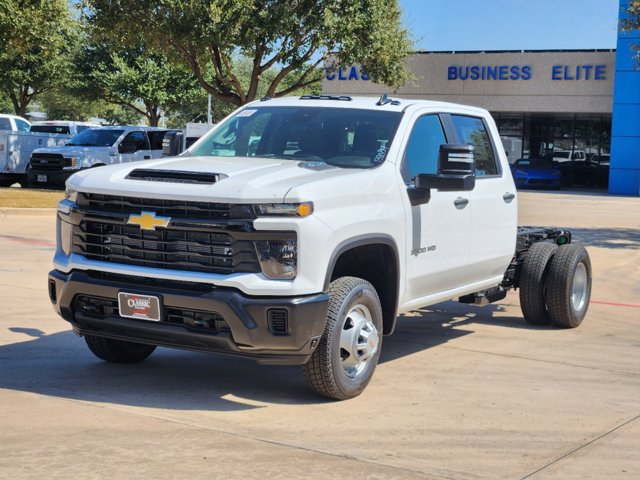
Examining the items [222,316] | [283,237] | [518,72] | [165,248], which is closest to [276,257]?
[283,237]

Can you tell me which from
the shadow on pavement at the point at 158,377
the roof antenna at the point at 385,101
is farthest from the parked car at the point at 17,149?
the roof antenna at the point at 385,101

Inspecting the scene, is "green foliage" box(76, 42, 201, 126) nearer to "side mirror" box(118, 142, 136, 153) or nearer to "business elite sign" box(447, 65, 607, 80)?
"business elite sign" box(447, 65, 607, 80)

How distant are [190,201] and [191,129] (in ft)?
78.2

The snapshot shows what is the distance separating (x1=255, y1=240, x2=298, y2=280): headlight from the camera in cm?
588

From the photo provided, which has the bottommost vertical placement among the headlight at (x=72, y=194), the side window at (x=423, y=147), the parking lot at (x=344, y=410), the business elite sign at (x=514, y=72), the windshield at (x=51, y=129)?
the parking lot at (x=344, y=410)

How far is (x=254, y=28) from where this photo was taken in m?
27.3

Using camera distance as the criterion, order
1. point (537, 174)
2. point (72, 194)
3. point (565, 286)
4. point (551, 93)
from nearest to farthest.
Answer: point (72, 194)
point (565, 286)
point (537, 174)
point (551, 93)

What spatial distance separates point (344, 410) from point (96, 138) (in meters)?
21.8

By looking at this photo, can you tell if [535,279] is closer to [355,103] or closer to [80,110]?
[355,103]

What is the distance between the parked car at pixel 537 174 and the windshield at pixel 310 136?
118 feet

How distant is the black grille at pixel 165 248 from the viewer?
19.4ft

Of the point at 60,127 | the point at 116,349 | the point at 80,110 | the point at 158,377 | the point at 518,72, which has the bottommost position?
the point at 158,377

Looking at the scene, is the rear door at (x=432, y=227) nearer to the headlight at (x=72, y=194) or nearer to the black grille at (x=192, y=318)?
the black grille at (x=192, y=318)

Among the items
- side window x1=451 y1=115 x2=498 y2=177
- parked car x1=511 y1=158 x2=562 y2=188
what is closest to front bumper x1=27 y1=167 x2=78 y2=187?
side window x1=451 y1=115 x2=498 y2=177
